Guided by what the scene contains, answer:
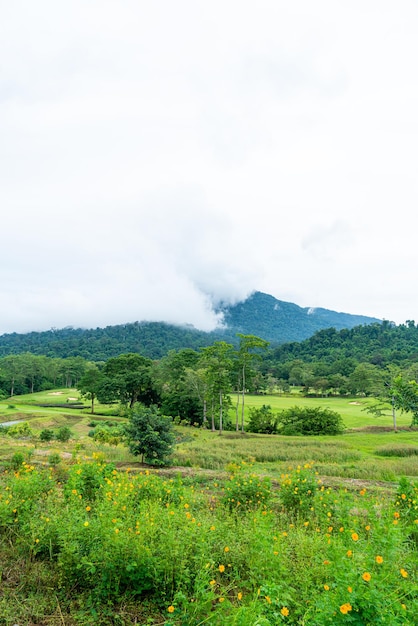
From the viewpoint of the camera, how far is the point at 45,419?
1449 inches

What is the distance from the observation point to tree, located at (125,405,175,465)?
14406 mm

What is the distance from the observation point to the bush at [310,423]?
33.2 m

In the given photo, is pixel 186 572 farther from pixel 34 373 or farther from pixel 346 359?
pixel 346 359

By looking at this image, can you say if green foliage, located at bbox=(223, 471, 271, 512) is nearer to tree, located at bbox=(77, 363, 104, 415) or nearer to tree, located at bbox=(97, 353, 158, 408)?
tree, located at bbox=(77, 363, 104, 415)

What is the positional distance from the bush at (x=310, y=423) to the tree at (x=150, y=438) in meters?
21.8

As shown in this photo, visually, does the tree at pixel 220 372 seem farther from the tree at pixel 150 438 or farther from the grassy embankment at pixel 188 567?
the grassy embankment at pixel 188 567

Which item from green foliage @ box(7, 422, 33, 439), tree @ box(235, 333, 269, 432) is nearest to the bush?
tree @ box(235, 333, 269, 432)

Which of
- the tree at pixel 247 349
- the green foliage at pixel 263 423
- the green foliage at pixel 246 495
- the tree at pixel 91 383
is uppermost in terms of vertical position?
the tree at pixel 247 349

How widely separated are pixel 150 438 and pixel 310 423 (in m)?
23.9

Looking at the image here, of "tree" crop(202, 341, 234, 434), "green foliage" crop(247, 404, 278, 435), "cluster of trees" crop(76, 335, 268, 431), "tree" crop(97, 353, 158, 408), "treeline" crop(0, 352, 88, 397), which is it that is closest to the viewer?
"tree" crop(202, 341, 234, 434)

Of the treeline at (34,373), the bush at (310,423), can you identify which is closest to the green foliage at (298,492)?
the bush at (310,423)

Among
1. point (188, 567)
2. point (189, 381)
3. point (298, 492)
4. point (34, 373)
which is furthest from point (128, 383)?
point (188, 567)

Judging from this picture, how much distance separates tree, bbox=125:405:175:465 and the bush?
21.8 metres

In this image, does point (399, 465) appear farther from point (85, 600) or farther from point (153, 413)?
point (85, 600)
